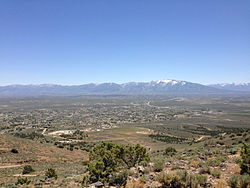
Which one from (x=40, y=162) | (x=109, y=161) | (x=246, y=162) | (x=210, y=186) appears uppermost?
(x=246, y=162)

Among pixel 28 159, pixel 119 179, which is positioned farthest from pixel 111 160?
pixel 28 159

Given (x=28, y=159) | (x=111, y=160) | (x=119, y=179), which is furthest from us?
(x=28, y=159)

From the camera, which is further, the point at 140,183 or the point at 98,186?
the point at 98,186

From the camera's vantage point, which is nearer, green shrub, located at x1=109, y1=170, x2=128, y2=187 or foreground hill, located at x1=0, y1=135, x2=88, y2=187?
green shrub, located at x1=109, y1=170, x2=128, y2=187

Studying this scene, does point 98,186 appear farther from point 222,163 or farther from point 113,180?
point 222,163

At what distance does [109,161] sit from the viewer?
12516mm

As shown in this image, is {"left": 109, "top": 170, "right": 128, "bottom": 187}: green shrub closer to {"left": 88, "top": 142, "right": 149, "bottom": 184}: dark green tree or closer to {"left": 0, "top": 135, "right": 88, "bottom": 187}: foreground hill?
{"left": 88, "top": 142, "right": 149, "bottom": 184}: dark green tree

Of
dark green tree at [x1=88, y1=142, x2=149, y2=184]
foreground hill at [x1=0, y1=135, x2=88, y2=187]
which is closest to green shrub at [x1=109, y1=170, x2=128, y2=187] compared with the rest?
dark green tree at [x1=88, y1=142, x2=149, y2=184]

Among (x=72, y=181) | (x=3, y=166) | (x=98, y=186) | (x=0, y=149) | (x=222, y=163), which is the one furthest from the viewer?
(x=0, y=149)

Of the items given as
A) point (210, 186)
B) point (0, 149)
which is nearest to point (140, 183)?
point (210, 186)

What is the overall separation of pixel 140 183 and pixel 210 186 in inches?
129

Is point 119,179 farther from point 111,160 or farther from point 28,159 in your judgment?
point 28,159

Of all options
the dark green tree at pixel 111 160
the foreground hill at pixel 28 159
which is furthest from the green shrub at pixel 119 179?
the foreground hill at pixel 28 159

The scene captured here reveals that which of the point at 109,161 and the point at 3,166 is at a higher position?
the point at 109,161
